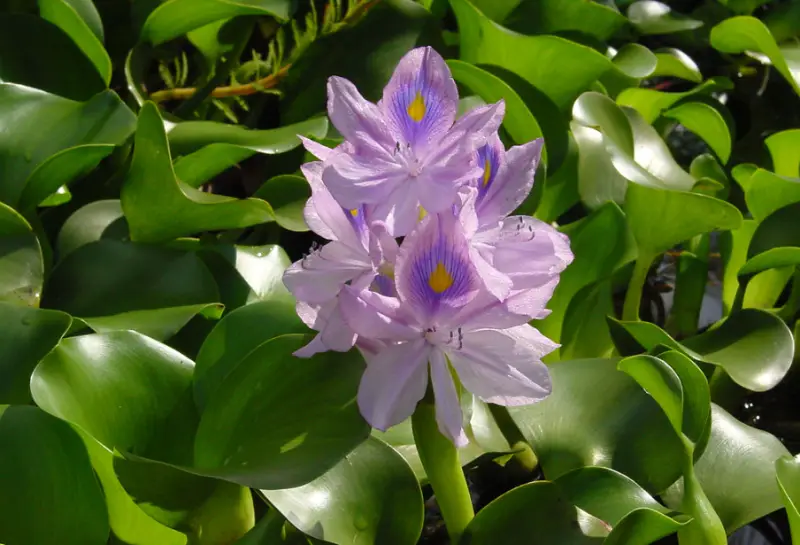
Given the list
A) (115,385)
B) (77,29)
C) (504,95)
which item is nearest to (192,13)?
(77,29)

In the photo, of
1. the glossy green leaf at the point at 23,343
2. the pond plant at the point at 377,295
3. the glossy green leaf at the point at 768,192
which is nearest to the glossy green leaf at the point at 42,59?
the pond plant at the point at 377,295

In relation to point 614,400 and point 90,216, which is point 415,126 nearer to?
point 614,400


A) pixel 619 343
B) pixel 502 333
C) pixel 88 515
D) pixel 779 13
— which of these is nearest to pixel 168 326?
pixel 88 515

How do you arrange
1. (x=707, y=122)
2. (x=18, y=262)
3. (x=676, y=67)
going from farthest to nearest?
1. (x=676, y=67)
2. (x=707, y=122)
3. (x=18, y=262)

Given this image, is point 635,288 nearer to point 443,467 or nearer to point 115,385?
point 443,467

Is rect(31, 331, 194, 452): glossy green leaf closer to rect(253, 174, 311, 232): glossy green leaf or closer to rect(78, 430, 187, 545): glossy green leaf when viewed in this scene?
rect(78, 430, 187, 545): glossy green leaf

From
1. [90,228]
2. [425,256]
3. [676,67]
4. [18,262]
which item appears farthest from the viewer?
[676,67]

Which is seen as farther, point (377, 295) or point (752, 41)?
point (752, 41)
